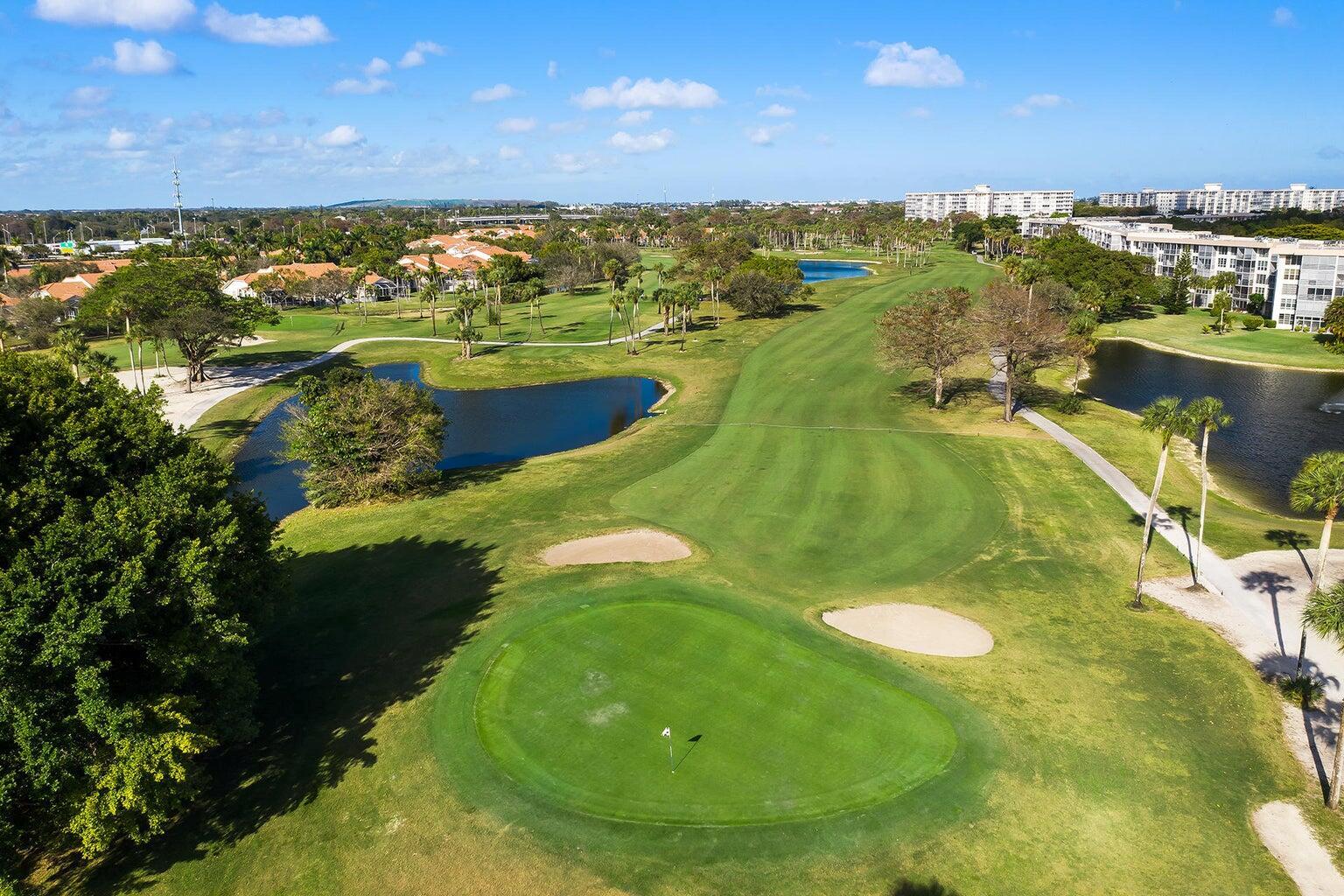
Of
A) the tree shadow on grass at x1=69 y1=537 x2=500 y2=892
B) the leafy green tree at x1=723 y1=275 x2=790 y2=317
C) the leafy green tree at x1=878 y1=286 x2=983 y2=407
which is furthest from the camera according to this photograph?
the leafy green tree at x1=723 y1=275 x2=790 y2=317

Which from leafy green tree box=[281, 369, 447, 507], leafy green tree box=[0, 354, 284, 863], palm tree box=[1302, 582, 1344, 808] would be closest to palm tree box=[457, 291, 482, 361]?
leafy green tree box=[281, 369, 447, 507]

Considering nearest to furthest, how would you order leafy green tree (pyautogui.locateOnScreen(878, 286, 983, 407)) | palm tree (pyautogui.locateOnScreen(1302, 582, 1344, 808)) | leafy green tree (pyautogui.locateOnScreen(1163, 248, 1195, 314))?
palm tree (pyautogui.locateOnScreen(1302, 582, 1344, 808)) < leafy green tree (pyautogui.locateOnScreen(878, 286, 983, 407)) < leafy green tree (pyautogui.locateOnScreen(1163, 248, 1195, 314))

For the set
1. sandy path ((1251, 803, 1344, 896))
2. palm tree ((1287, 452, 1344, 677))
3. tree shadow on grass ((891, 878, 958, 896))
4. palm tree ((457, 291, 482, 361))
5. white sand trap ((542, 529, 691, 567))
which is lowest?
tree shadow on grass ((891, 878, 958, 896))

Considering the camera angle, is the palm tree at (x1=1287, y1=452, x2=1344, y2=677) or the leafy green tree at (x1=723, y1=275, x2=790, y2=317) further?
the leafy green tree at (x1=723, y1=275, x2=790, y2=317)

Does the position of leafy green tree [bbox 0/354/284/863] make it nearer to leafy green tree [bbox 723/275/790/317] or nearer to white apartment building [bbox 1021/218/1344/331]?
leafy green tree [bbox 723/275/790/317]

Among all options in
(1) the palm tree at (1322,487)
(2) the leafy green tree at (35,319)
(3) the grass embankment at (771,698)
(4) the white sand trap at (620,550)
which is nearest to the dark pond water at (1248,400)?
(3) the grass embankment at (771,698)

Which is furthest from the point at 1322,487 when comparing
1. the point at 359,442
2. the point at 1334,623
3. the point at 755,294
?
the point at 755,294
